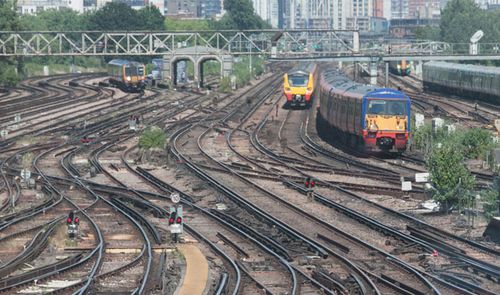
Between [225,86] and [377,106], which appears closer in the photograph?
[377,106]

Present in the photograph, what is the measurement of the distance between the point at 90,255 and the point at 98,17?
9720 cm

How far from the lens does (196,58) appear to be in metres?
82.9

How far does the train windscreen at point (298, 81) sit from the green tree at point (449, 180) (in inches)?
1382

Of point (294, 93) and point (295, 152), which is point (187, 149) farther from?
point (294, 93)

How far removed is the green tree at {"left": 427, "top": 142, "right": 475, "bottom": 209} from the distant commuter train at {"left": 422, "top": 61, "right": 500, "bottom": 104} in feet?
119

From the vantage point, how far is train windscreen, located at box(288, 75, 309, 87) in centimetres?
6128

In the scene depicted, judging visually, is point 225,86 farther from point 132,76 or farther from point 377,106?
point 377,106

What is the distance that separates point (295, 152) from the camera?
39938 mm

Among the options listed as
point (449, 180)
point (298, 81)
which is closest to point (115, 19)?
point (298, 81)

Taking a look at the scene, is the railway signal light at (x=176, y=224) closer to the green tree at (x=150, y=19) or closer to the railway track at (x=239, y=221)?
the railway track at (x=239, y=221)

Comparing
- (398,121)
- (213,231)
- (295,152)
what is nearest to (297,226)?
(213,231)

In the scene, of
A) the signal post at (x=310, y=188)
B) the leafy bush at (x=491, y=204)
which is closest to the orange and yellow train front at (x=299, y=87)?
the signal post at (x=310, y=188)

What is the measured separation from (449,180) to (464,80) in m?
46.7

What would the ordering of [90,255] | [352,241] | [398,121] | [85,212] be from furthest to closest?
[398,121], [85,212], [352,241], [90,255]
